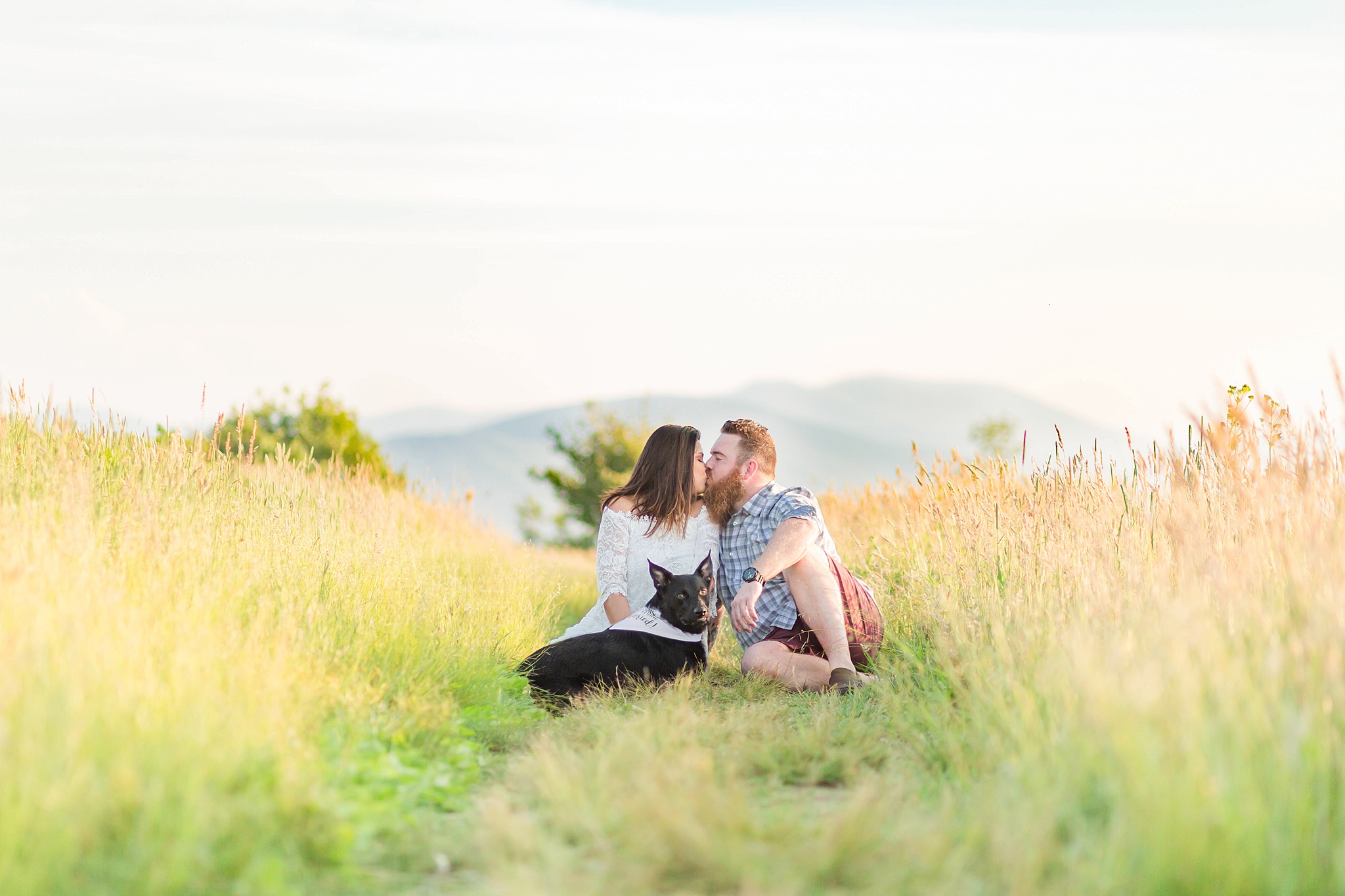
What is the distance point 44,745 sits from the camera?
2285 mm

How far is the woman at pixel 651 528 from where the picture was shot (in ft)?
17.4

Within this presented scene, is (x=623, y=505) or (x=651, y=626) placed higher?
(x=623, y=505)

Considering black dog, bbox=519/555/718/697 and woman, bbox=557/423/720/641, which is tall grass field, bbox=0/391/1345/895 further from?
woman, bbox=557/423/720/641

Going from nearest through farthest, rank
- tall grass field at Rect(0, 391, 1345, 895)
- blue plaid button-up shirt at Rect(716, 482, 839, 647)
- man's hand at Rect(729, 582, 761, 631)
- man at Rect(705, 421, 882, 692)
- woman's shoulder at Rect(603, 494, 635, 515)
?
tall grass field at Rect(0, 391, 1345, 895)
man's hand at Rect(729, 582, 761, 631)
man at Rect(705, 421, 882, 692)
blue plaid button-up shirt at Rect(716, 482, 839, 647)
woman's shoulder at Rect(603, 494, 635, 515)

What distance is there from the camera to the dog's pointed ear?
5129 millimetres

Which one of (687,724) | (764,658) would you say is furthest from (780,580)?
(687,724)

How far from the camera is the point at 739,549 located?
5.43 m

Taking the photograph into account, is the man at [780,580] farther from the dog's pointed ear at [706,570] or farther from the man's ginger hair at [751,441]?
the dog's pointed ear at [706,570]

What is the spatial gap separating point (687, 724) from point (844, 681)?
5.00ft

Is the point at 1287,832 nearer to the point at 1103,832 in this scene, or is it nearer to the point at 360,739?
the point at 1103,832

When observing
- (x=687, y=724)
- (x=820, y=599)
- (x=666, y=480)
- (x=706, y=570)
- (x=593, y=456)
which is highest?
Result: (x=593, y=456)

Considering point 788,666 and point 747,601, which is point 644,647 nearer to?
point 747,601

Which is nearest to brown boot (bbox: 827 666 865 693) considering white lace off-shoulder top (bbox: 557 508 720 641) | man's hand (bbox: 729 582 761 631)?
man's hand (bbox: 729 582 761 631)

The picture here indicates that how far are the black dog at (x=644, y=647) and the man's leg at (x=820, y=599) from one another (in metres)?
0.49
